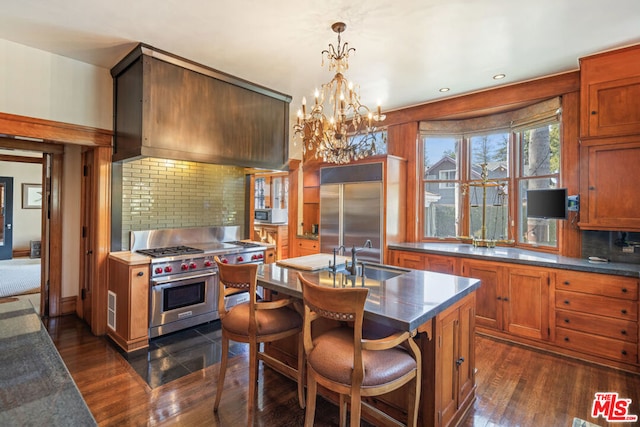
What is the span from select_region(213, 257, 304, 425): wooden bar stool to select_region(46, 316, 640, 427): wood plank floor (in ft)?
0.50

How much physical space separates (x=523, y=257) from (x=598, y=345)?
96 cm

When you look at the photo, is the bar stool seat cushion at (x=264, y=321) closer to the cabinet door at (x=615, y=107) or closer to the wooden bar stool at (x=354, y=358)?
the wooden bar stool at (x=354, y=358)

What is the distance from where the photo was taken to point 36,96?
2.91 m

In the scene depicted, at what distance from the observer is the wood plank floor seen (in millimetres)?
2123

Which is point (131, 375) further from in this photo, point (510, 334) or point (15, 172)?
point (15, 172)

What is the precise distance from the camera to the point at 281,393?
2.39 m

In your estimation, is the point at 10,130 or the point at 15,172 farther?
the point at 15,172

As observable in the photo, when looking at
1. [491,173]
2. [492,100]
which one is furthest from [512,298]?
[492,100]

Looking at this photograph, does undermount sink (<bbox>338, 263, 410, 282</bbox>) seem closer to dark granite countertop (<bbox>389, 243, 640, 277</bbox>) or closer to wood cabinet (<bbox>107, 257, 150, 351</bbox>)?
dark granite countertop (<bbox>389, 243, 640, 277</bbox>)

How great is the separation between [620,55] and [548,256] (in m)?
2.02

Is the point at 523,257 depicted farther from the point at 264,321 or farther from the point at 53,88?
the point at 53,88

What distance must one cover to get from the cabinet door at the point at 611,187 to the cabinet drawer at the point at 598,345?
102cm

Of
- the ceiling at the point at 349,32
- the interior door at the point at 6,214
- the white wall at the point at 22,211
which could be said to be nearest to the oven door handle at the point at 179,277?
the ceiling at the point at 349,32

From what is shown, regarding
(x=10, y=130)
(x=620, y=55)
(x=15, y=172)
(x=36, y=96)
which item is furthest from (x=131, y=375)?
(x=15, y=172)
